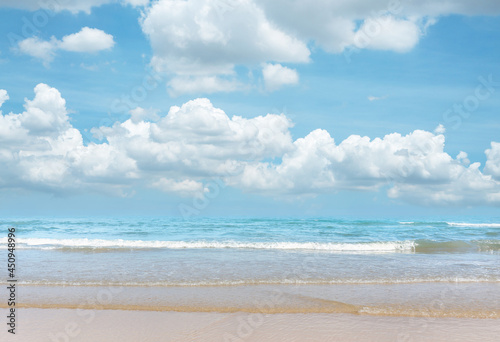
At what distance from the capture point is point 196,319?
7668mm

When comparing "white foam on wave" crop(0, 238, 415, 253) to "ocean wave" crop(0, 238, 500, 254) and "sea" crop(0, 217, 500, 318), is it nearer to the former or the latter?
"ocean wave" crop(0, 238, 500, 254)

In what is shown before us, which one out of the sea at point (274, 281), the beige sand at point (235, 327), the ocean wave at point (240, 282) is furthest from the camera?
the ocean wave at point (240, 282)

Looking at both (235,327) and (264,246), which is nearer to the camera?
(235,327)

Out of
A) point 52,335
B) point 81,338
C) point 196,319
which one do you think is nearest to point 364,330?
point 196,319

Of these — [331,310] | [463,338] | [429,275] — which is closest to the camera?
[463,338]

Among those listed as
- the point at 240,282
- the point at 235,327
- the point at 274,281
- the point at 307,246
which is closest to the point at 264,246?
the point at 307,246

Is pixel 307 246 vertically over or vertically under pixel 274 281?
under

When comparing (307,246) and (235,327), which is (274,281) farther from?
(307,246)

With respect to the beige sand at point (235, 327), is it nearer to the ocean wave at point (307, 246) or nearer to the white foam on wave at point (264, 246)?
the ocean wave at point (307, 246)

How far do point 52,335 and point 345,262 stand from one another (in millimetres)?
11748

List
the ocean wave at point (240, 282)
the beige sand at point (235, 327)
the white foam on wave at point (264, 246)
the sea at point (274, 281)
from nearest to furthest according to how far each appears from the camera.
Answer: the beige sand at point (235, 327) → the sea at point (274, 281) → the ocean wave at point (240, 282) → the white foam on wave at point (264, 246)

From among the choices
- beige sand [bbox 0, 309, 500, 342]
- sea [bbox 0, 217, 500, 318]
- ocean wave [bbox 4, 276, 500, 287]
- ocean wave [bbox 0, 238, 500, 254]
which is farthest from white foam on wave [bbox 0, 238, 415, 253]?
beige sand [bbox 0, 309, 500, 342]

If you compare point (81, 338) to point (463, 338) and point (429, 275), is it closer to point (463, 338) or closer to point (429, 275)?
point (463, 338)

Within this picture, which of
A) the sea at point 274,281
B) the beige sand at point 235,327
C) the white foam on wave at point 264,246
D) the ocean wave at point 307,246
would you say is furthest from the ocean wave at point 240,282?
the white foam on wave at point 264,246
